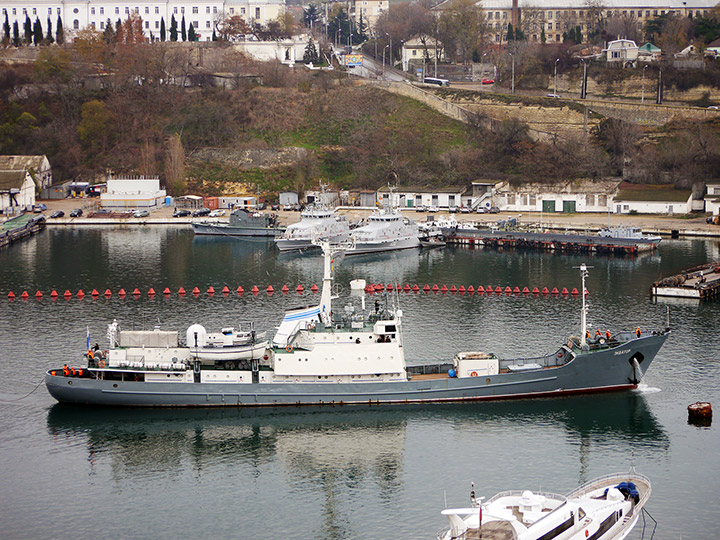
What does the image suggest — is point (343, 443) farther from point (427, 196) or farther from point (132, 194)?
point (132, 194)

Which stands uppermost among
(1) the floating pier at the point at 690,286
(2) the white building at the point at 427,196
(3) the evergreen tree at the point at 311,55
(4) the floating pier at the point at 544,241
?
(3) the evergreen tree at the point at 311,55

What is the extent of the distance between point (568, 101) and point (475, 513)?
92504 mm

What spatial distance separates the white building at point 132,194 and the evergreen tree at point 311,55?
116 ft

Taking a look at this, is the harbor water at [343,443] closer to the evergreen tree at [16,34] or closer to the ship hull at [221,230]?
the ship hull at [221,230]

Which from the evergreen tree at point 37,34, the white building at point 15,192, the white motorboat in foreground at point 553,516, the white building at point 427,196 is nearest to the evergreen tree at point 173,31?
the evergreen tree at point 37,34

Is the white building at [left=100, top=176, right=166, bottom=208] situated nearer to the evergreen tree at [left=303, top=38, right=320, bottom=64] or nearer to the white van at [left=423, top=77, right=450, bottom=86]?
the evergreen tree at [left=303, top=38, right=320, bottom=64]

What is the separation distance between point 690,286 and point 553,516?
4039cm

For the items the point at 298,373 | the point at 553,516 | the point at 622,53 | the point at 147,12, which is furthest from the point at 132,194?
the point at 553,516

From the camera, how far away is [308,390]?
4316cm

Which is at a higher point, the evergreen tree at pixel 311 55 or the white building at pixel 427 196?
the evergreen tree at pixel 311 55

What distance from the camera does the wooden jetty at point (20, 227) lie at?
88.0m

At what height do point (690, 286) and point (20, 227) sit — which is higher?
point (20, 227)

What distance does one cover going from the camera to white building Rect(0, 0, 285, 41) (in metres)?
141

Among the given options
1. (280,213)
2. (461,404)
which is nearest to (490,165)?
(280,213)
